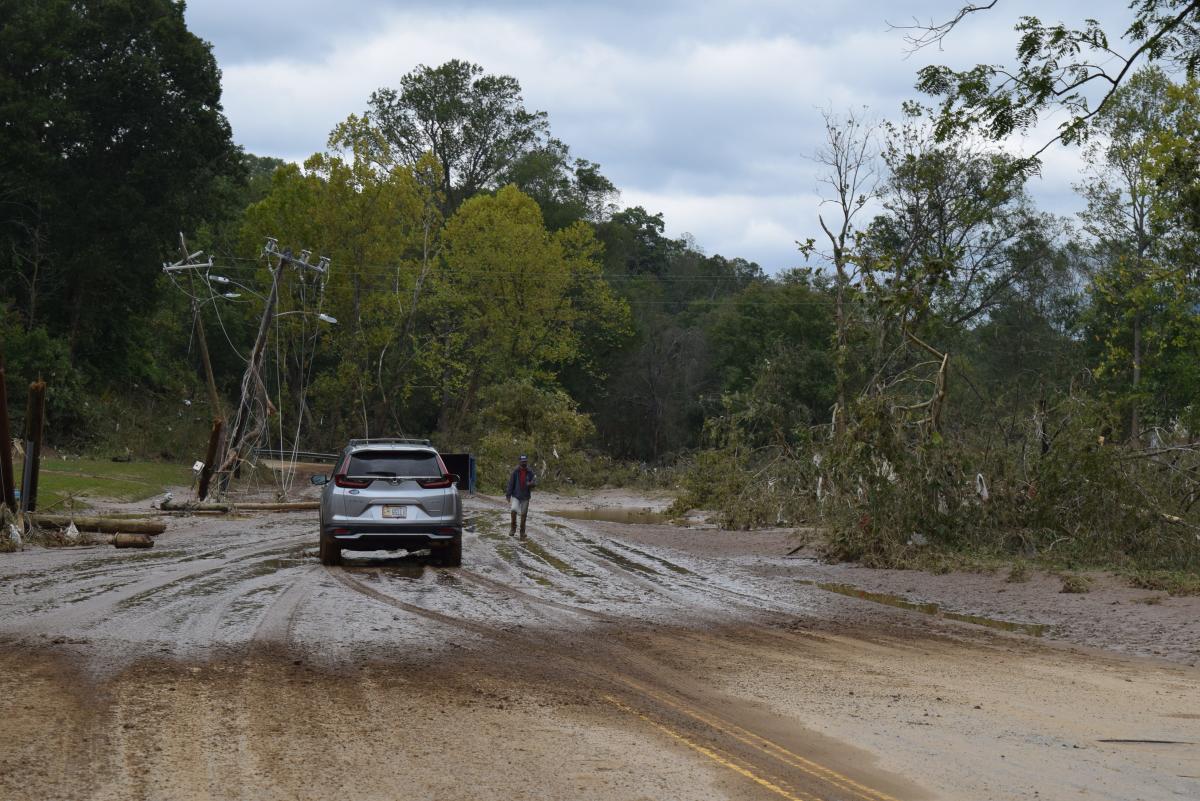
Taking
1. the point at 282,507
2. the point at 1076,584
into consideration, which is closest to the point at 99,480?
the point at 282,507

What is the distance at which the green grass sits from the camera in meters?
28.0

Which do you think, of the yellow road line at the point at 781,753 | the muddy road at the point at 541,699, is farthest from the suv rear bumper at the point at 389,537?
the yellow road line at the point at 781,753

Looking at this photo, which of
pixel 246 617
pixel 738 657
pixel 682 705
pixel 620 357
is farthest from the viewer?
pixel 620 357

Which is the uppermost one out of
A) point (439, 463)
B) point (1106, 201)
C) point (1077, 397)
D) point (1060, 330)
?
point (1106, 201)

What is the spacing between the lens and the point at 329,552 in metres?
18.2

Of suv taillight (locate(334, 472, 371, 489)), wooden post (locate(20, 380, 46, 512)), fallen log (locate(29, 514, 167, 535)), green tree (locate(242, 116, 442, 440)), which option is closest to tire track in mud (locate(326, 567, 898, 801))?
suv taillight (locate(334, 472, 371, 489))

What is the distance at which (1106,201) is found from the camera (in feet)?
160

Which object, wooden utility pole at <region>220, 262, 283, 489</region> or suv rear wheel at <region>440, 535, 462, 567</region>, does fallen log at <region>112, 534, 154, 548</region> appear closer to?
suv rear wheel at <region>440, 535, 462, 567</region>

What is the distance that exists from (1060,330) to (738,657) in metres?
55.2

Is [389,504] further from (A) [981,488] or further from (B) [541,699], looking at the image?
(A) [981,488]

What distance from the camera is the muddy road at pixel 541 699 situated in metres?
6.56

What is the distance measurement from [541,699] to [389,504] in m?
9.80

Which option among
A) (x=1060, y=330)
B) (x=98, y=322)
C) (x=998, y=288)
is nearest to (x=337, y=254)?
(x=98, y=322)

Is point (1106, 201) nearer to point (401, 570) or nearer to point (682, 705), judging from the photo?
point (401, 570)
